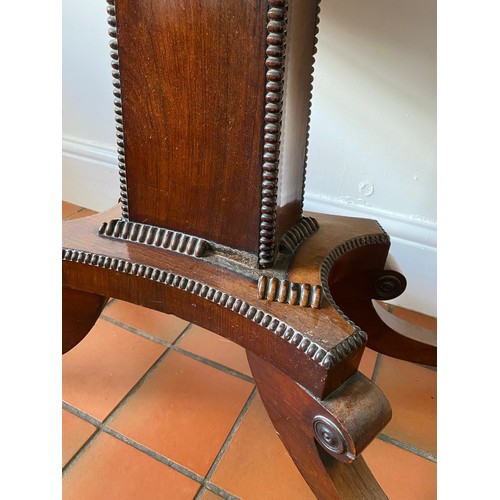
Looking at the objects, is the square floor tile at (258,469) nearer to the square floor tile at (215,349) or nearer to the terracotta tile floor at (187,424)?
the terracotta tile floor at (187,424)

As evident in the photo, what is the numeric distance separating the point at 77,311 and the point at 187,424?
0.25 meters

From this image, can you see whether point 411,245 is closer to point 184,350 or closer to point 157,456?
point 184,350

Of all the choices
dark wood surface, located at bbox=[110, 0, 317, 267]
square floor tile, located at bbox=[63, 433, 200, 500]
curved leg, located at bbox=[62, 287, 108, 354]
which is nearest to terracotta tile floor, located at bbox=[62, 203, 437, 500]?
square floor tile, located at bbox=[63, 433, 200, 500]

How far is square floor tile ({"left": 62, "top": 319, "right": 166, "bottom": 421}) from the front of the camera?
0.83 m

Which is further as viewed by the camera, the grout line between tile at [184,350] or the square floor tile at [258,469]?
the grout line between tile at [184,350]

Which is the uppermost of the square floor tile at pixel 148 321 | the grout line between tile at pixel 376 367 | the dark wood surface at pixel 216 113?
the dark wood surface at pixel 216 113

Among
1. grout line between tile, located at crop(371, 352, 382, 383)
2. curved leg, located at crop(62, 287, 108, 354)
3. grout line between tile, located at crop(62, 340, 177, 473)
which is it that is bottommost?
grout line between tile, located at crop(62, 340, 177, 473)

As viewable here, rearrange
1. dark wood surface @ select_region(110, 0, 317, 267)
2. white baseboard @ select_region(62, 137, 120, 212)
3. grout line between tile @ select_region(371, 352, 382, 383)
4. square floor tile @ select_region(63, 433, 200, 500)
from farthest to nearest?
white baseboard @ select_region(62, 137, 120, 212) < grout line between tile @ select_region(371, 352, 382, 383) < square floor tile @ select_region(63, 433, 200, 500) < dark wood surface @ select_region(110, 0, 317, 267)

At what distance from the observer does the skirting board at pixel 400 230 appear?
3.13 feet

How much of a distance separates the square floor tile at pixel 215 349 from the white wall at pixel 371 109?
0.33 m

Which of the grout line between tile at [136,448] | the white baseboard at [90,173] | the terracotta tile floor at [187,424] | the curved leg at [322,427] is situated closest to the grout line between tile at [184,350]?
the terracotta tile floor at [187,424]

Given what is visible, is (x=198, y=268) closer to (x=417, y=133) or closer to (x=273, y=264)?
(x=273, y=264)

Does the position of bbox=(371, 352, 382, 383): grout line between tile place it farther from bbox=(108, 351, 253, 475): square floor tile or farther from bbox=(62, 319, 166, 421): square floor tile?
bbox=(62, 319, 166, 421): square floor tile

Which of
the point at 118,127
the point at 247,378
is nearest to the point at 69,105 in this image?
the point at 118,127
